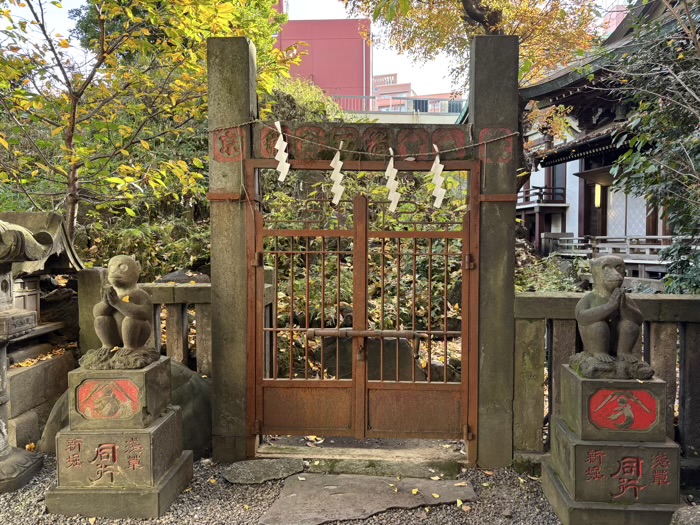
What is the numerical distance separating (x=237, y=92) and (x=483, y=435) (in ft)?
13.6

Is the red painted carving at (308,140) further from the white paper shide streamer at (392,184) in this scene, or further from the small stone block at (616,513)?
the small stone block at (616,513)

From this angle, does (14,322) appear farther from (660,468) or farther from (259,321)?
(660,468)

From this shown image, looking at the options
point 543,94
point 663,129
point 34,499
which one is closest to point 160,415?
point 34,499

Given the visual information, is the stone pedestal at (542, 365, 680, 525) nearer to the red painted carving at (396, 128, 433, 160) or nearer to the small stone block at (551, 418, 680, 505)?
the small stone block at (551, 418, 680, 505)

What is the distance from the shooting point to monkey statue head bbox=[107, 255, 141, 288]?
4016 millimetres

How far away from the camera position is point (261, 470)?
459 centimetres

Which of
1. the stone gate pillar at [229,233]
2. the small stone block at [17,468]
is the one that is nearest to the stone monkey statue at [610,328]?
the stone gate pillar at [229,233]

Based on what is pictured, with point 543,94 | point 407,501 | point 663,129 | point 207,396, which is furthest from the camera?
point 543,94

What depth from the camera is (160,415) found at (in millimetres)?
4168

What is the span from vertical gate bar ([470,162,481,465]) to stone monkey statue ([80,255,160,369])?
9.72 feet

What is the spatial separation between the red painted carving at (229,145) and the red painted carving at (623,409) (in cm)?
378

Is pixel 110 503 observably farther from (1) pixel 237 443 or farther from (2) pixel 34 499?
(1) pixel 237 443

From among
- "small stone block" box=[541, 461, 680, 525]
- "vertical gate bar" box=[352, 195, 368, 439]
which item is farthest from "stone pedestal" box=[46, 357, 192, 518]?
"small stone block" box=[541, 461, 680, 525]

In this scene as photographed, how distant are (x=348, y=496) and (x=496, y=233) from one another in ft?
9.13
